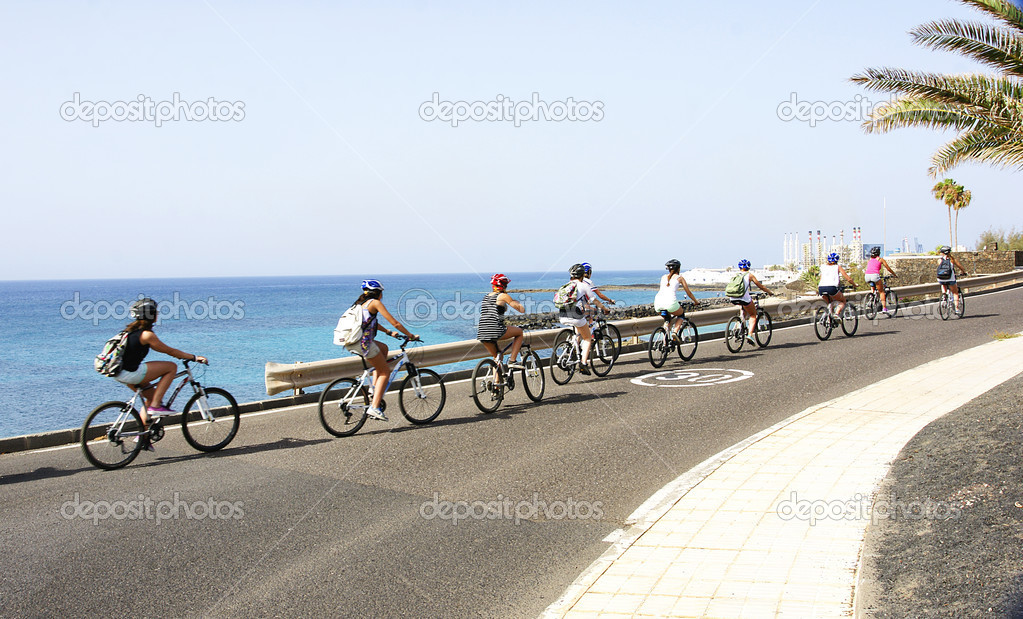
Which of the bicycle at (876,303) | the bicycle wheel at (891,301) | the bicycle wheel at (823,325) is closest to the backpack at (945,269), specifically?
the bicycle at (876,303)

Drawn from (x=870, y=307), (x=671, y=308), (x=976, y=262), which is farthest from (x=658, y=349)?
(x=976, y=262)

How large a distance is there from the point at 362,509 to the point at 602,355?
7.98 meters

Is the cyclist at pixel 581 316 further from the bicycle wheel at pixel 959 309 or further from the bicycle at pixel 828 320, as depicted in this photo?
the bicycle wheel at pixel 959 309

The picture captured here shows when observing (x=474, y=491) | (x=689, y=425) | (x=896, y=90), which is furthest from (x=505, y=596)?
(x=896, y=90)

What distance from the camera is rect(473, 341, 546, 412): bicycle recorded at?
407 inches

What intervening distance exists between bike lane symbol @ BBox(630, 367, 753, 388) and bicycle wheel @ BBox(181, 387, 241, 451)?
654 cm

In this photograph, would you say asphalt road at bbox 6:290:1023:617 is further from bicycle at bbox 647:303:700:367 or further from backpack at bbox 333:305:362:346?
bicycle at bbox 647:303:700:367

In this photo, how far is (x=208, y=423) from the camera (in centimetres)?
864

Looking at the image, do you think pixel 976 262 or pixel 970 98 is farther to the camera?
pixel 976 262

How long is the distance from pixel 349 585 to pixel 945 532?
375 cm

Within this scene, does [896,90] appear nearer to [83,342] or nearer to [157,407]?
[157,407]

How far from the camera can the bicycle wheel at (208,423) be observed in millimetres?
8539

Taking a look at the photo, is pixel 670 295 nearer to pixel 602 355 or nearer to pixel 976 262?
pixel 602 355

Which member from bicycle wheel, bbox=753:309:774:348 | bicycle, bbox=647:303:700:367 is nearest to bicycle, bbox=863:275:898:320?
bicycle wheel, bbox=753:309:774:348
